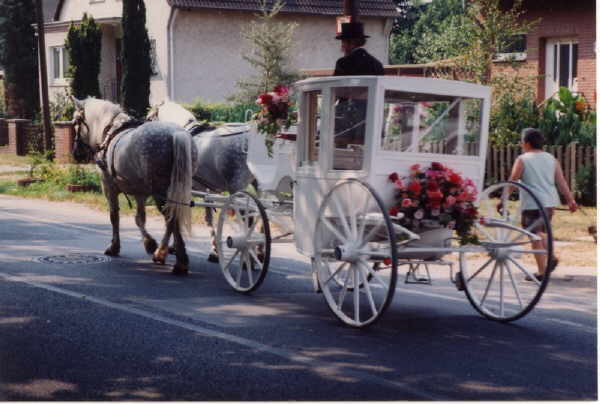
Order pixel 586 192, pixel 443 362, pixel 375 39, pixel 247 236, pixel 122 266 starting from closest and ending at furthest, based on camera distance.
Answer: pixel 443 362, pixel 247 236, pixel 122 266, pixel 586 192, pixel 375 39

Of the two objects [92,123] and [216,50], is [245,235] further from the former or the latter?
[216,50]

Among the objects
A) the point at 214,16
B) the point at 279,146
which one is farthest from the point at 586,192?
the point at 214,16

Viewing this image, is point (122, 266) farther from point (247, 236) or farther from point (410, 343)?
point (410, 343)

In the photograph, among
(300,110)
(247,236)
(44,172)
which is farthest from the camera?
(44,172)

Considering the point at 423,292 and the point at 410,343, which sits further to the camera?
the point at 423,292

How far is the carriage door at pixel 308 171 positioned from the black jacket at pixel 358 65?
1.30 feet

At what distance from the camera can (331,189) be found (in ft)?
25.7

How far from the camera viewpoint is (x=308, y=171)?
27.3 feet

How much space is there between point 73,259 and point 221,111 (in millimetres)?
18331

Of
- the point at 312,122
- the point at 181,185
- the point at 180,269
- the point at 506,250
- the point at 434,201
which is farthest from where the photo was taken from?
the point at 180,269

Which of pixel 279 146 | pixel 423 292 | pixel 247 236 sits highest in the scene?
pixel 279 146

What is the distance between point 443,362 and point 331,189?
184cm

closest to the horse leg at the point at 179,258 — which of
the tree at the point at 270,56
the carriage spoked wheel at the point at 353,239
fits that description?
the carriage spoked wheel at the point at 353,239

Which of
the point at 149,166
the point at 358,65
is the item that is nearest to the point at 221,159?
the point at 149,166
